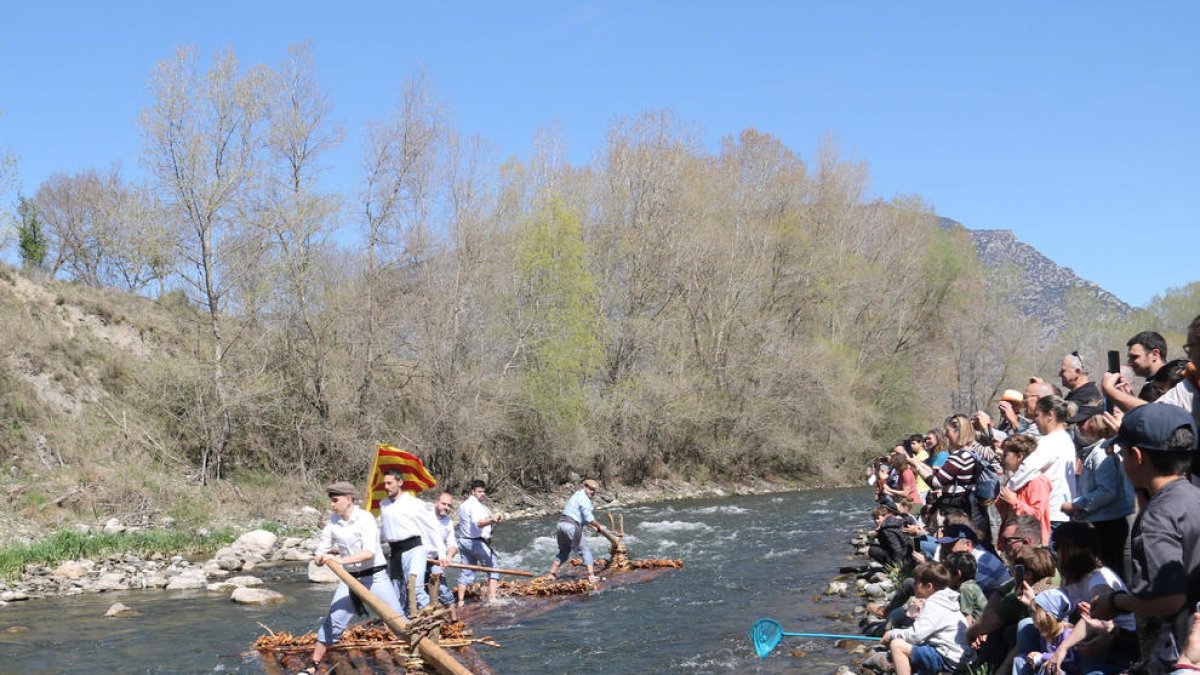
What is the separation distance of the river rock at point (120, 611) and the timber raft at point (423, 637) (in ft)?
13.0

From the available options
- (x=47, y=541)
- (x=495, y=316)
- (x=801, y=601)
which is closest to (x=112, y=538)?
(x=47, y=541)

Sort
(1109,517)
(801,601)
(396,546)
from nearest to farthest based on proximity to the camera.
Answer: (1109,517) < (396,546) < (801,601)

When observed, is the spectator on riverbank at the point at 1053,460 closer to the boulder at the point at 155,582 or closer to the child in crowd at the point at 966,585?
the child in crowd at the point at 966,585

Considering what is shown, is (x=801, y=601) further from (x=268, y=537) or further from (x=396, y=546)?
(x=268, y=537)

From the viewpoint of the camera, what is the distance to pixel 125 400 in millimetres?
29688

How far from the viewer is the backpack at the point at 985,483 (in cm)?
985

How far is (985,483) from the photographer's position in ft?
32.4

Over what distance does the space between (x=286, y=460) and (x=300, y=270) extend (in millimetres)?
6073

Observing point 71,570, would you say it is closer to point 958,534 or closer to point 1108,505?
point 958,534

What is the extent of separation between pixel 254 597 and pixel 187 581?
253cm

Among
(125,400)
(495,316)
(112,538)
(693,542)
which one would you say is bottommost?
(693,542)

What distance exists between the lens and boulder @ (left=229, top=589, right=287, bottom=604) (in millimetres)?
16125

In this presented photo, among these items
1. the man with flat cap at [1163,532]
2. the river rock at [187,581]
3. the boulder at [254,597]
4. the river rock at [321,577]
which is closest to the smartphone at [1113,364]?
the man with flat cap at [1163,532]

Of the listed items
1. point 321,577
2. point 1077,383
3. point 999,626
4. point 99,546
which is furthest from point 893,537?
point 99,546
